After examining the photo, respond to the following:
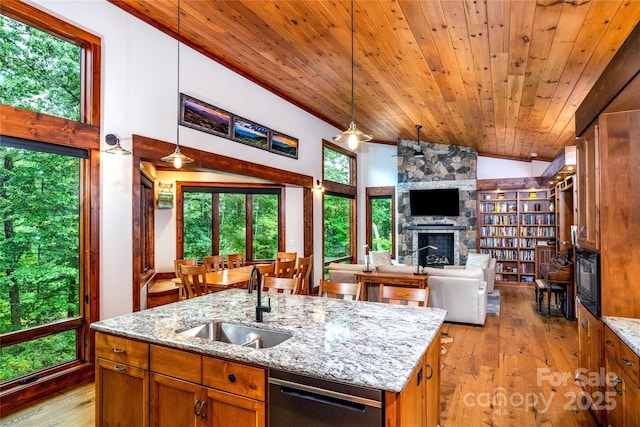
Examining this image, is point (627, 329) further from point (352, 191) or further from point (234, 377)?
point (352, 191)

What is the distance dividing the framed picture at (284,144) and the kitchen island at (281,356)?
417 centimetres

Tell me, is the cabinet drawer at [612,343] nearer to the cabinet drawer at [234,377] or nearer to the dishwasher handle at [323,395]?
the dishwasher handle at [323,395]

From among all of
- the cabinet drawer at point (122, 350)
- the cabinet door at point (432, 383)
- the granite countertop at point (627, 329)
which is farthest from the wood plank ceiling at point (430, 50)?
the cabinet drawer at point (122, 350)

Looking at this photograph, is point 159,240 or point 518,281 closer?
point 159,240

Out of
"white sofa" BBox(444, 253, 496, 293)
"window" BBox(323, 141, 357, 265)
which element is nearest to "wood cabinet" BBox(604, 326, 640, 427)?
"white sofa" BBox(444, 253, 496, 293)

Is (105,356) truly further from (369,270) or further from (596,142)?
(369,270)

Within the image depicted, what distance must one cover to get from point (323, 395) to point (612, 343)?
1.87 meters

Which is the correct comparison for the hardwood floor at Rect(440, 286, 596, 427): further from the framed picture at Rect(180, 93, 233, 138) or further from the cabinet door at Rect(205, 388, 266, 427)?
the framed picture at Rect(180, 93, 233, 138)

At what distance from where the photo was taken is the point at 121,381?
6.61 ft

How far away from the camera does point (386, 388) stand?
133 centimetres

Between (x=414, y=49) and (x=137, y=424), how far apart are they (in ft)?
12.5

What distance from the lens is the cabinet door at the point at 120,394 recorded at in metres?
1.93

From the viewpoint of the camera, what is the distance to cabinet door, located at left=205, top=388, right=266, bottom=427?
1.62m

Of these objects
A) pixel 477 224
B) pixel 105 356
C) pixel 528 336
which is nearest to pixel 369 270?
pixel 528 336
